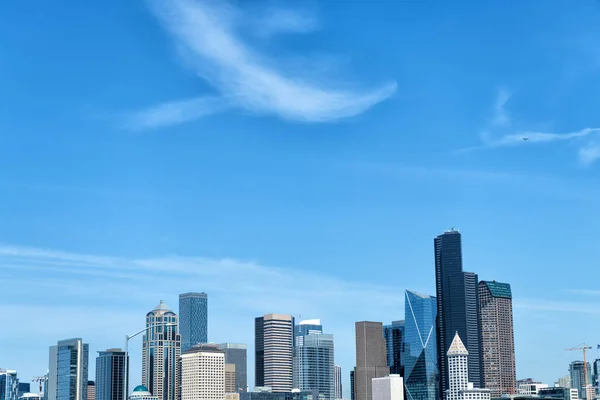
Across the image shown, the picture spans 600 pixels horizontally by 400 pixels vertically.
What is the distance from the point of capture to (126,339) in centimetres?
10494

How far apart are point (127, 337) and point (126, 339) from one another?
26 cm

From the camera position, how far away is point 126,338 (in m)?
105

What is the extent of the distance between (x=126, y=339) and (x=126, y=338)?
23 cm

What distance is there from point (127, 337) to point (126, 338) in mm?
175

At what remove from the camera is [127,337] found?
344ft
